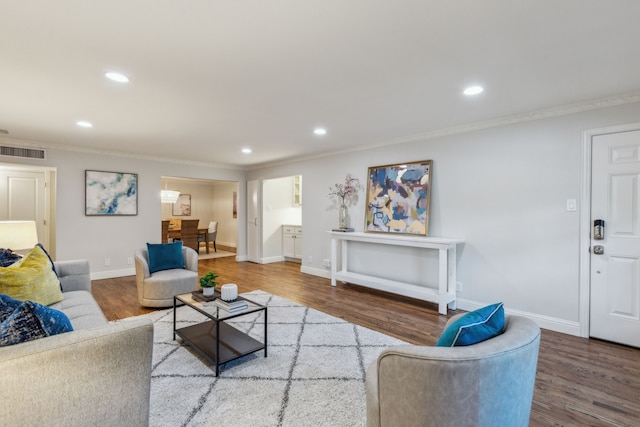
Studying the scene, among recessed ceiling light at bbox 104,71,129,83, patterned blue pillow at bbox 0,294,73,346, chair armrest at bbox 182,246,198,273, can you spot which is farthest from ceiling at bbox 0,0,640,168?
chair armrest at bbox 182,246,198,273

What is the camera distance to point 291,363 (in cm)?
249

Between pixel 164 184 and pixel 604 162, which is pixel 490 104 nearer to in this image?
pixel 604 162

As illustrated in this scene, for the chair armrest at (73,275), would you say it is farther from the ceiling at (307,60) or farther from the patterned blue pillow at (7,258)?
the ceiling at (307,60)

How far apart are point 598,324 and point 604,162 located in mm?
1549

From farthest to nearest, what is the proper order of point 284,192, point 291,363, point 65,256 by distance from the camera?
point 284,192 < point 65,256 < point 291,363

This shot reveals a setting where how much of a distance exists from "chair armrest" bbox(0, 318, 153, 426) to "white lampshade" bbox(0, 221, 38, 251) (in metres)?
2.20

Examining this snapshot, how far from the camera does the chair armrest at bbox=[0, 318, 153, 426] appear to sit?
1.15m

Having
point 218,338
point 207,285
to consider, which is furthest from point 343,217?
point 218,338

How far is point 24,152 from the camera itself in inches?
184

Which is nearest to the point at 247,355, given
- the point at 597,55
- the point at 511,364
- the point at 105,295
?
the point at 511,364

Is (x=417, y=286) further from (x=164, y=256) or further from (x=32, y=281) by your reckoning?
(x=32, y=281)

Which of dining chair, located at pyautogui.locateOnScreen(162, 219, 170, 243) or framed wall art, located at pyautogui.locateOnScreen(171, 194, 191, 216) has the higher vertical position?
framed wall art, located at pyautogui.locateOnScreen(171, 194, 191, 216)

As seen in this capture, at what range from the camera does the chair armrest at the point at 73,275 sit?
307 centimetres

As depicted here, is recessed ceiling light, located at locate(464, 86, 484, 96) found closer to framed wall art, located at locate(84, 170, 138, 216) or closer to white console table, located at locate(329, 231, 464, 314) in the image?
white console table, located at locate(329, 231, 464, 314)
